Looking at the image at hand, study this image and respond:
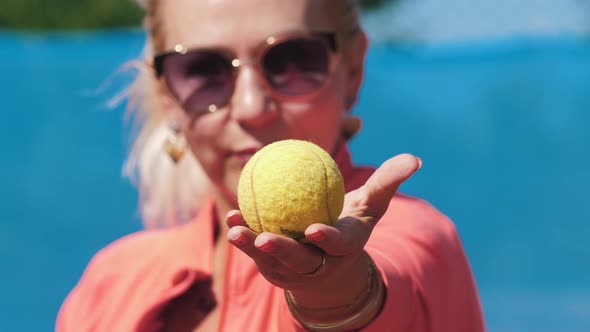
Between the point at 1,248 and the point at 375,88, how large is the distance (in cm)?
197

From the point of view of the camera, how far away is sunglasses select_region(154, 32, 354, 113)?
54.1 inches

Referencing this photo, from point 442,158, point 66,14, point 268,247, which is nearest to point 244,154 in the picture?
point 268,247

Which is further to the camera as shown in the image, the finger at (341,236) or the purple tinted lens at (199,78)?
the purple tinted lens at (199,78)

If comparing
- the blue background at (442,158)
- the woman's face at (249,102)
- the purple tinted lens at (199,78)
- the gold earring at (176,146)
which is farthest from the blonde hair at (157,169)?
the blue background at (442,158)

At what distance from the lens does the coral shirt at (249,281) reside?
1112 millimetres

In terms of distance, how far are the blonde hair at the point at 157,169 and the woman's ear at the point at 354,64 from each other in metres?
0.49

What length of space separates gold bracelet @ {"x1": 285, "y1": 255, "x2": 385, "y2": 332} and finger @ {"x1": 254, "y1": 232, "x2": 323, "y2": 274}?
11cm

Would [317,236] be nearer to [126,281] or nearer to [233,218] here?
[233,218]

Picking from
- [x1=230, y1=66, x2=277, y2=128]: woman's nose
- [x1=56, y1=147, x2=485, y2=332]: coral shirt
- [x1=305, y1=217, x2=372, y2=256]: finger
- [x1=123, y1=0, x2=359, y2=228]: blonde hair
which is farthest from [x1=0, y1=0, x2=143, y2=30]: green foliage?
[x1=305, y1=217, x2=372, y2=256]: finger

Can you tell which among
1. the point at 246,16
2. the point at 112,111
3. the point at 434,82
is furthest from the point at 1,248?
the point at 246,16

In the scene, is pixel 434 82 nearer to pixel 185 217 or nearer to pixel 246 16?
pixel 185 217

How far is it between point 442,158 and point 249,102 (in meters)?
2.88

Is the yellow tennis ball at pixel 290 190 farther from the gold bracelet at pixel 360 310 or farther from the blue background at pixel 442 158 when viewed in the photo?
the blue background at pixel 442 158

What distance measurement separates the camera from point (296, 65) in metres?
1.42
